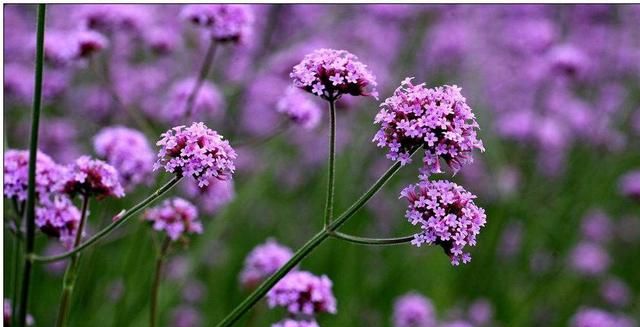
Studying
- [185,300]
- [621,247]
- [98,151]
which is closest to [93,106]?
[185,300]

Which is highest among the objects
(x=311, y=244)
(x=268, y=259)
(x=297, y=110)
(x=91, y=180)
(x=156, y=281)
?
(x=297, y=110)

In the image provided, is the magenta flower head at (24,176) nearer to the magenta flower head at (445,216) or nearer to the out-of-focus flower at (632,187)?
the magenta flower head at (445,216)

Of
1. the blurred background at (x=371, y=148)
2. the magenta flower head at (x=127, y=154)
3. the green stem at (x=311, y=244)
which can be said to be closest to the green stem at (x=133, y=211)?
the green stem at (x=311, y=244)

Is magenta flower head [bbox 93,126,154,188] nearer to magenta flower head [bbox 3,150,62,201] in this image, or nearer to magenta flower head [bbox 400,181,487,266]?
magenta flower head [bbox 3,150,62,201]

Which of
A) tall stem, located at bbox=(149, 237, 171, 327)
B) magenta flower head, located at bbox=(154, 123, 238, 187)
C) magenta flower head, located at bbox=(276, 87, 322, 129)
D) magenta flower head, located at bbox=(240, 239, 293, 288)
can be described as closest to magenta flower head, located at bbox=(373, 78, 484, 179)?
magenta flower head, located at bbox=(154, 123, 238, 187)

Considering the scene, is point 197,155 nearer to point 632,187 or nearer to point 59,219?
point 59,219

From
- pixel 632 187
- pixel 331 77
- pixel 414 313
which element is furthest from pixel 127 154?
pixel 632 187

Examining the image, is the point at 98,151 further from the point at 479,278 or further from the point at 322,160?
the point at 322,160
